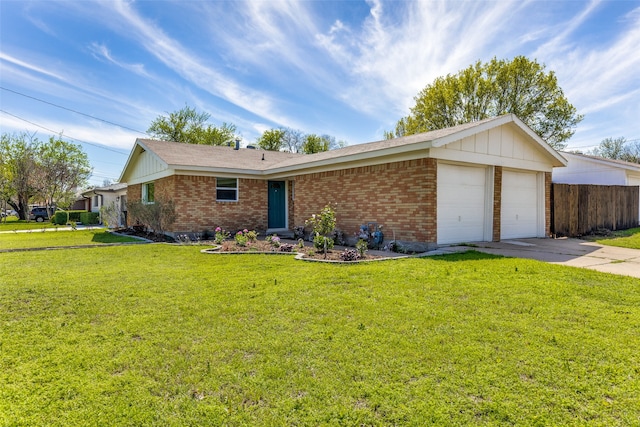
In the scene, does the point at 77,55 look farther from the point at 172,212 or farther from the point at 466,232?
the point at 466,232

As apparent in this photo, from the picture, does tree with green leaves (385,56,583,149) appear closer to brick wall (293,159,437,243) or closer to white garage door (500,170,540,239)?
white garage door (500,170,540,239)

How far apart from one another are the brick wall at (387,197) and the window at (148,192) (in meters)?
8.79

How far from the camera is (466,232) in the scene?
9.70 metres

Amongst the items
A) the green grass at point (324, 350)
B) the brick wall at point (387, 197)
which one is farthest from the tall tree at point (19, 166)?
the green grass at point (324, 350)

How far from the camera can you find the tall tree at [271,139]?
40.2m

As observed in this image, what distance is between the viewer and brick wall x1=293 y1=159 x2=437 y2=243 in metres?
8.63

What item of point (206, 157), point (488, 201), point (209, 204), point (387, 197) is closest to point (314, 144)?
point (206, 157)

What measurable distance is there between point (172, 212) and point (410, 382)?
12.2 metres

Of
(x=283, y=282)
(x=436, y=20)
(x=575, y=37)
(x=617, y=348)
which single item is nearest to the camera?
(x=617, y=348)

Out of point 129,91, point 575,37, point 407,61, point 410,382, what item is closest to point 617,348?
point 410,382

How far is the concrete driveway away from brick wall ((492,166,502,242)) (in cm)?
34

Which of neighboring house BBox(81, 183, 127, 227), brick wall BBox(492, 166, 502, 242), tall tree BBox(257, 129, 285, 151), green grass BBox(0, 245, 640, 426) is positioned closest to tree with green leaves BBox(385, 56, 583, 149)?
tall tree BBox(257, 129, 285, 151)

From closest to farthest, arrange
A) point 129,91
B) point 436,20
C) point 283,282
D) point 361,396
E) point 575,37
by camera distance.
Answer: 1. point 361,396
2. point 283,282
3. point 436,20
4. point 575,37
5. point 129,91

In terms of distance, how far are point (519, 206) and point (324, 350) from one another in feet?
34.4
